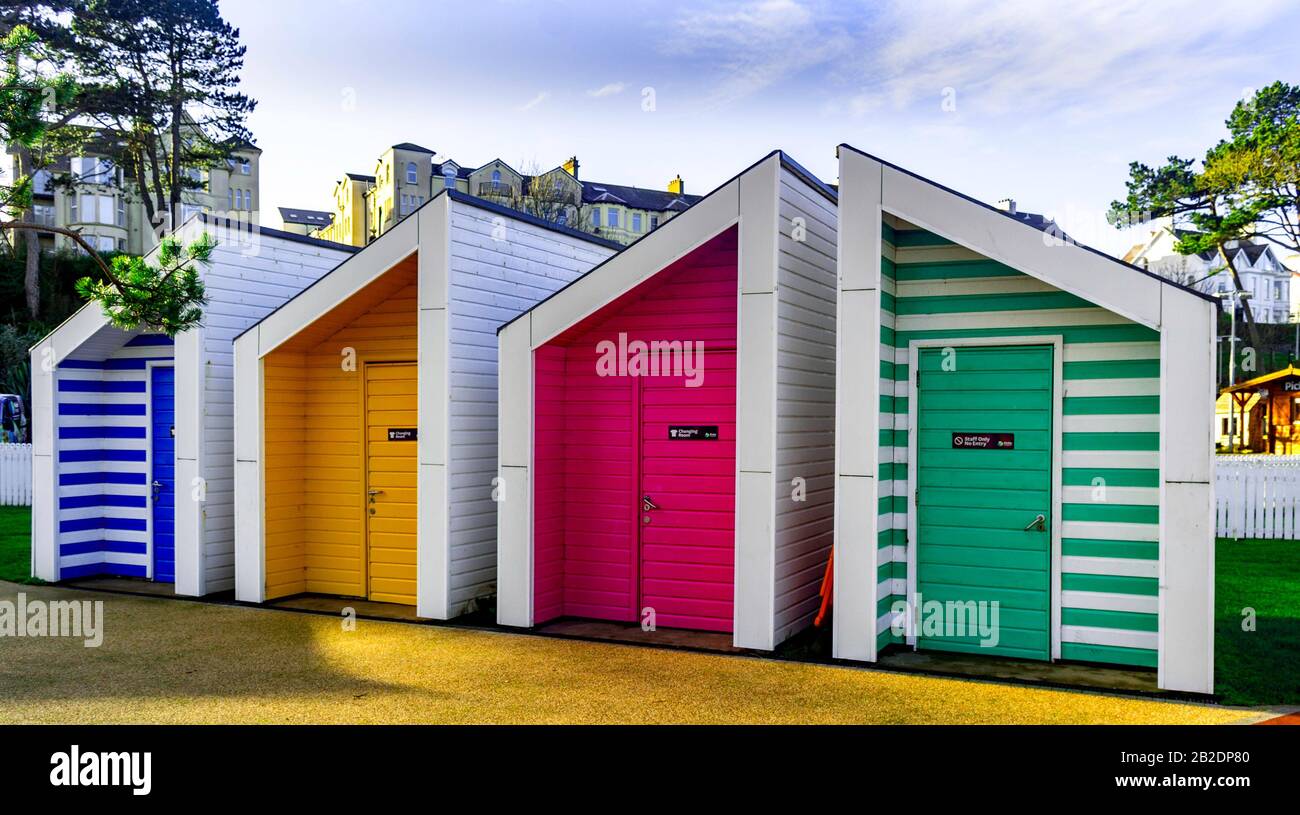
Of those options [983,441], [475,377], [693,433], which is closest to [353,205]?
[475,377]

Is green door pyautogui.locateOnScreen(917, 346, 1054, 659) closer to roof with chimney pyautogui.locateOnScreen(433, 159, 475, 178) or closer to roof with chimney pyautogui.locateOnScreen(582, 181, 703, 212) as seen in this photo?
roof with chimney pyautogui.locateOnScreen(582, 181, 703, 212)

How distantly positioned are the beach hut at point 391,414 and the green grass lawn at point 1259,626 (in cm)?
642

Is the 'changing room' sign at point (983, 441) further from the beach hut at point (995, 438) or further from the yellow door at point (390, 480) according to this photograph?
the yellow door at point (390, 480)

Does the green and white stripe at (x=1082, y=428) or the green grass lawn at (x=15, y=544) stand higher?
the green and white stripe at (x=1082, y=428)

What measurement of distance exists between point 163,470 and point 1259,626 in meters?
11.6

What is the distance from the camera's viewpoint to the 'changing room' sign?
734 cm

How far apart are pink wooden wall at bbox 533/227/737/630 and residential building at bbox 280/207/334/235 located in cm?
6622

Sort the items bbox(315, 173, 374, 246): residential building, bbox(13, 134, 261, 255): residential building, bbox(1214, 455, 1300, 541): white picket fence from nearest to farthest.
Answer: bbox(1214, 455, 1300, 541): white picket fence → bbox(13, 134, 261, 255): residential building → bbox(315, 173, 374, 246): residential building

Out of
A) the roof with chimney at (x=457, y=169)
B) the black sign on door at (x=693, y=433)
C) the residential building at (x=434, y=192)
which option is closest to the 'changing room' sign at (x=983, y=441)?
the black sign on door at (x=693, y=433)

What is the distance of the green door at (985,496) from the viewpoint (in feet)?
23.8

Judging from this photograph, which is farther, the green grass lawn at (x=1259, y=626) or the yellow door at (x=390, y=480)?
the yellow door at (x=390, y=480)

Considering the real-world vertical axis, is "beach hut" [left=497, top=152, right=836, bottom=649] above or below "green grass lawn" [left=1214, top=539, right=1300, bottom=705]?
above

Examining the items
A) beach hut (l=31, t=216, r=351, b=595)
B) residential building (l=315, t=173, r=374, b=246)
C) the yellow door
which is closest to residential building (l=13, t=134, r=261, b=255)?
residential building (l=315, t=173, r=374, b=246)
